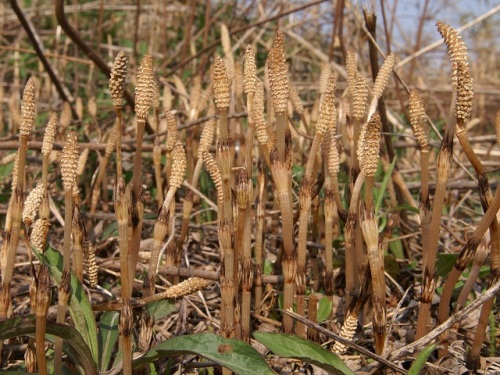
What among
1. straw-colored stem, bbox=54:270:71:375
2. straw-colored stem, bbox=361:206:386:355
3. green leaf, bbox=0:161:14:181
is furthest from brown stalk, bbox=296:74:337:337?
green leaf, bbox=0:161:14:181

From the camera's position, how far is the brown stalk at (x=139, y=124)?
1.05 m

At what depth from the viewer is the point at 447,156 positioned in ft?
3.79

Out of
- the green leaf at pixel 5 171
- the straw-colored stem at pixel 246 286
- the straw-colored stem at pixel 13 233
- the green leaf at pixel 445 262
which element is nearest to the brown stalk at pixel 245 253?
the straw-colored stem at pixel 246 286

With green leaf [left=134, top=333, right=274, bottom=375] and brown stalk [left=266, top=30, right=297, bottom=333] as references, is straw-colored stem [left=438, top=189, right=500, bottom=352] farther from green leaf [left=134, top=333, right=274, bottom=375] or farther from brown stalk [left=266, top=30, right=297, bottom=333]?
green leaf [left=134, top=333, right=274, bottom=375]

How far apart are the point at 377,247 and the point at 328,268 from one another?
0.28 meters

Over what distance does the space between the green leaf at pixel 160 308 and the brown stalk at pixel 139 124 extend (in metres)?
0.09

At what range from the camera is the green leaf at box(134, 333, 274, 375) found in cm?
107

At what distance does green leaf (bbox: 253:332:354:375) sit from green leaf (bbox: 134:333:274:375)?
A: 4 cm

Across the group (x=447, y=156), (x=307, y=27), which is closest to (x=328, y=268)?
(x=447, y=156)

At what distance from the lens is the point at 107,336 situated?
1.27m

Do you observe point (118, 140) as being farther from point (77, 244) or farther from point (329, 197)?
point (329, 197)

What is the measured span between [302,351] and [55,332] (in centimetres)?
42

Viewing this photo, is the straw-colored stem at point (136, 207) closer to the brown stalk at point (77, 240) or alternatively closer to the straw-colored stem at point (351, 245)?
the brown stalk at point (77, 240)

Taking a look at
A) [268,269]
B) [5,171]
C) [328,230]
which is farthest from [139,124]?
[5,171]
